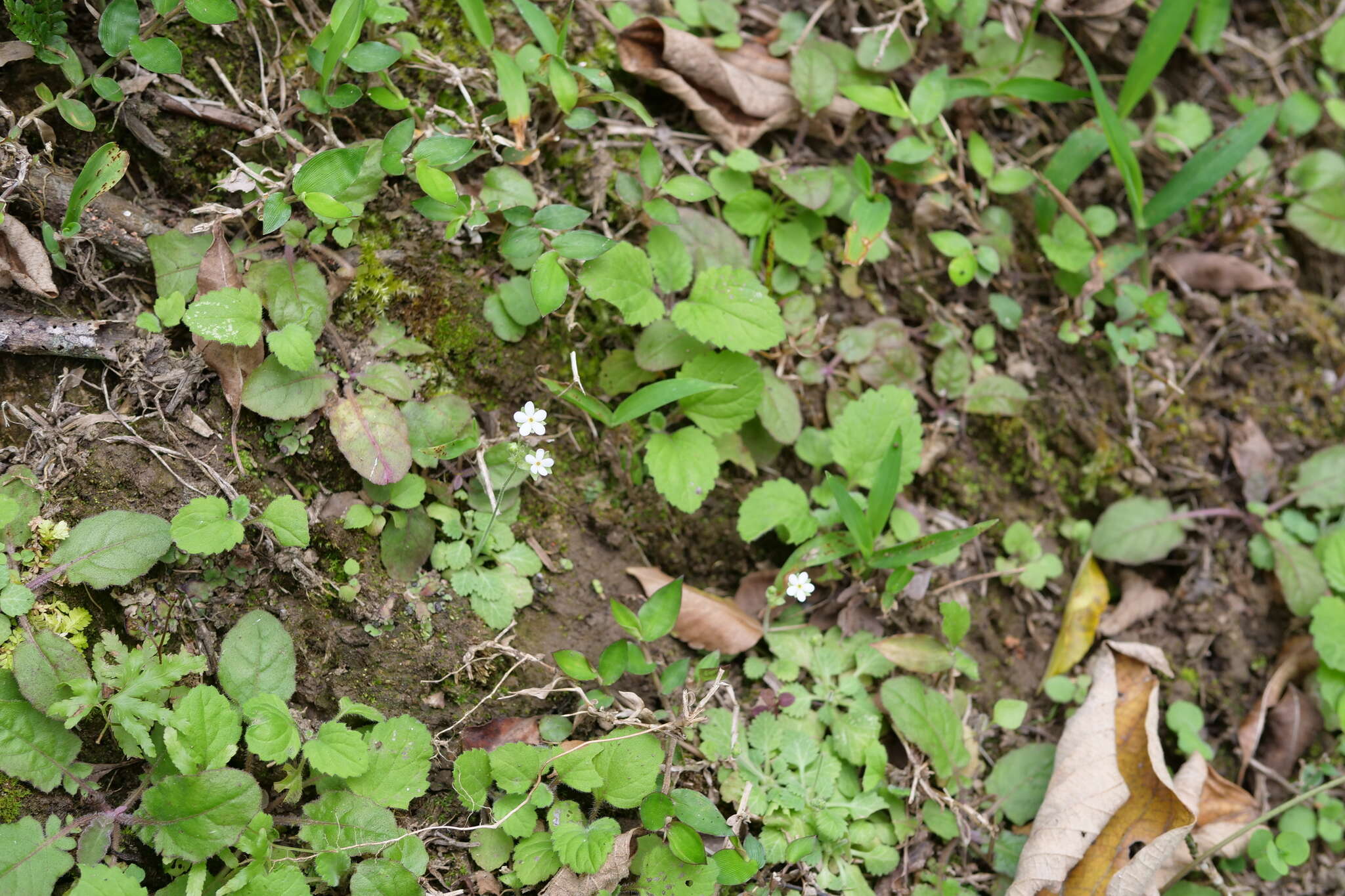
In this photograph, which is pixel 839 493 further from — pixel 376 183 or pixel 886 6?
pixel 886 6

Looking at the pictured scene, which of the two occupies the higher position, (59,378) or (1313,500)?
(59,378)

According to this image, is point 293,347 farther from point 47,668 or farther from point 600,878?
point 600,878

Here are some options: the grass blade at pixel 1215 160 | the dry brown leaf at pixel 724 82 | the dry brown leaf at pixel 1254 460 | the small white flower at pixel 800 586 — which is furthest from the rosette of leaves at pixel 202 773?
the grass blade at pixel 1215 160

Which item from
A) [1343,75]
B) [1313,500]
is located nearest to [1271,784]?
[1313,500]

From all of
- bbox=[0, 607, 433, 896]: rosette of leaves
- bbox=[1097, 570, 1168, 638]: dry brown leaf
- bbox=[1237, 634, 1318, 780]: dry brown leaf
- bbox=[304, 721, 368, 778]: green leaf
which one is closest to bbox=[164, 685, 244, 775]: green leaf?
bbox=[0, 607, 433, 896]: rosette of leaves

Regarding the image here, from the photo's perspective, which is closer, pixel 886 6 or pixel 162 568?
pixel 162 568

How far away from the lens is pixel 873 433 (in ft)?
8.52

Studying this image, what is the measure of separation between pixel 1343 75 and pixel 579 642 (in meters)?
3.90

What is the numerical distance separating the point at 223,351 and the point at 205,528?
0.48 m

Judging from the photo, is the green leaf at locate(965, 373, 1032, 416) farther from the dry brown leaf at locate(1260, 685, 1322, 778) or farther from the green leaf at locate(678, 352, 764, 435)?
the dry brown leaf at locate(1260, 685, 1322, 778)

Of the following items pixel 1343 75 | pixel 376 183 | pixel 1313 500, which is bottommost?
pixel 1313 500

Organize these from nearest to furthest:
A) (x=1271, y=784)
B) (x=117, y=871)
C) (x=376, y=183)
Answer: (x=117, y=871), (x=376, y=183), (x=1271, y=784)

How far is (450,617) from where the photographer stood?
221 cm

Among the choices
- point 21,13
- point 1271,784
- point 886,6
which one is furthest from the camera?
point 886,6
